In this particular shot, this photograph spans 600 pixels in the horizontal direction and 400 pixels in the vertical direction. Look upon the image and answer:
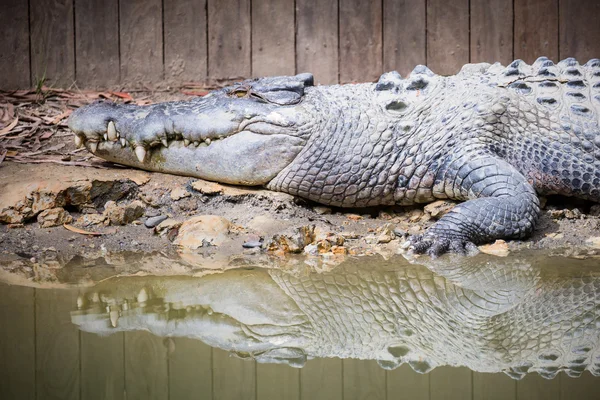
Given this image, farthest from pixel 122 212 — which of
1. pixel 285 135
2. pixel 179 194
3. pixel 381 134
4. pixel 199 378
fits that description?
pixel 199 378

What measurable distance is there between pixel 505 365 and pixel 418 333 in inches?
14.1

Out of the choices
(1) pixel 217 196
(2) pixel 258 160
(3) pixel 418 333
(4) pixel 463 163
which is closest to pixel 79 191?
(1) pixel 217 196

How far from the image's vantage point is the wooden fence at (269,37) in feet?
19.0

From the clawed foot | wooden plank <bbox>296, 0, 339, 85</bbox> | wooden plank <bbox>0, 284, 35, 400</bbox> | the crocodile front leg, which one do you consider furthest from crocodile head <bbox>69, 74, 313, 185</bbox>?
wooden plank <bbox>0, 284, 35, 400</bbox>

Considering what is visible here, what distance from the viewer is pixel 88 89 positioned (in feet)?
19.6

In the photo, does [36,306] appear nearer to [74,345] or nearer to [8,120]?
[74,345]

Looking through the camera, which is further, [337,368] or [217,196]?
[217,196]

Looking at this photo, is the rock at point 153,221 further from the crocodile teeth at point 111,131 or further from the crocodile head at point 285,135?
the crocodile teeth at point 111,131

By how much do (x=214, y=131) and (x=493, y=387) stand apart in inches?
120

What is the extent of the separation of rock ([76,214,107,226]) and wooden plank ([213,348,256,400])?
93.2 inches

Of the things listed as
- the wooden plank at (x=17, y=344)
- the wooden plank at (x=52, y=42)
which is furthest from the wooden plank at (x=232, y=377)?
the wooden plank at (x=52, y=42)

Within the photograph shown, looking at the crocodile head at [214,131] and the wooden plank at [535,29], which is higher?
the wooden plank at [535,29]

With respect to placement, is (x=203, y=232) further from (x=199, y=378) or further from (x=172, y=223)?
(x=199, y=378)

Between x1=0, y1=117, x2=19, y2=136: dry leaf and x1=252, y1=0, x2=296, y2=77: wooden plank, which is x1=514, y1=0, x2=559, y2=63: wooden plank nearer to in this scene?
x1=252, y1=0, x2=296, y2=77: wooden plank
